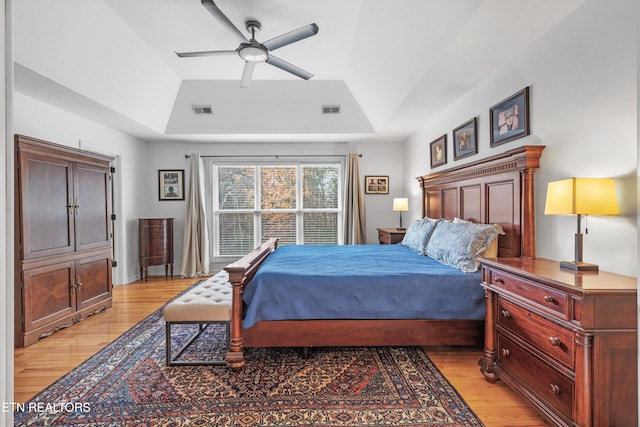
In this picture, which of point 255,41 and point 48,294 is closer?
point 255,41

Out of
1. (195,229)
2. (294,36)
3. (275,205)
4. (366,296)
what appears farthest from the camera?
(275,205)

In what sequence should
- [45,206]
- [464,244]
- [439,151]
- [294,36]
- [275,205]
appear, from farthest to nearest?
1. [275,205]
2. [439,151]
3. [45,206]
4. [464,244]
5. [294,36]

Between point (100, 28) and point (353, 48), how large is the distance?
2.43m

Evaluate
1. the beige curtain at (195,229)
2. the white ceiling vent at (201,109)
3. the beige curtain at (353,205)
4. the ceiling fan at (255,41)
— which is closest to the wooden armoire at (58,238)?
the white ceiling vent at (201,109)

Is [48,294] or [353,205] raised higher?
[353,205]

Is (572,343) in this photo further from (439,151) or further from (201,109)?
(201,109)

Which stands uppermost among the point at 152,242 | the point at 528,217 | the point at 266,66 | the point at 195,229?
the point at 266,66

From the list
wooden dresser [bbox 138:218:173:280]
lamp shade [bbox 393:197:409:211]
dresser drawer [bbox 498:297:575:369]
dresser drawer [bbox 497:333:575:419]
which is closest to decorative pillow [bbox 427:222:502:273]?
dresser drawer [bbox 498:297:575:369]

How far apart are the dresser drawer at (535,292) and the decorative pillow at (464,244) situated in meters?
0.41

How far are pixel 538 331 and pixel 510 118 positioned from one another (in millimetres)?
1797

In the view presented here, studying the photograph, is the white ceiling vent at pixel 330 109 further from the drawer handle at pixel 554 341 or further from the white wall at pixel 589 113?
the drawer handle at pixel 554 341

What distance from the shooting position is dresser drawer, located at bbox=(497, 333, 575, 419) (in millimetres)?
1462

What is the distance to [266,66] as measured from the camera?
379 cm

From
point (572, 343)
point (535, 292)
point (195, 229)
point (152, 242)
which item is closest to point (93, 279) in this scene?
point (152, 242)
